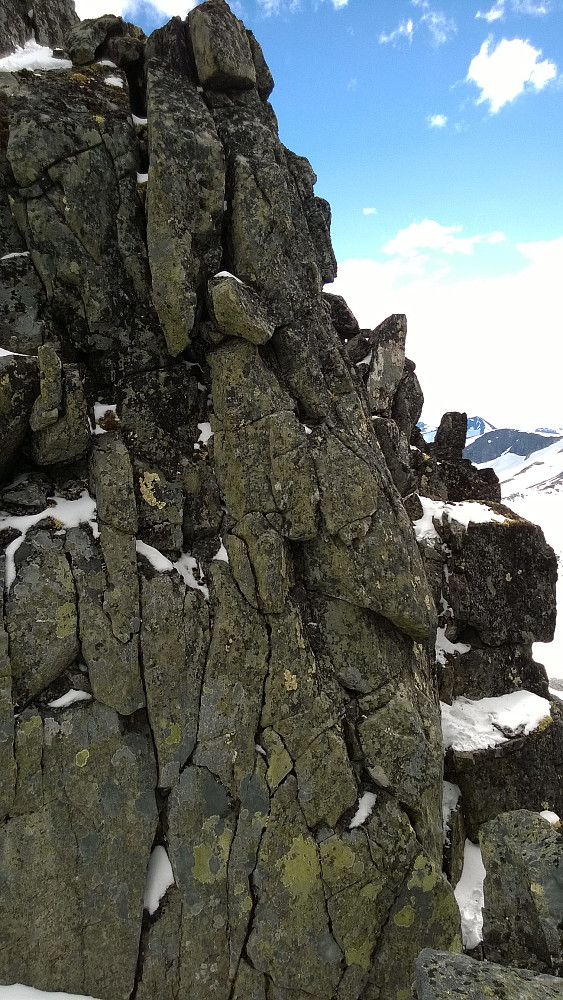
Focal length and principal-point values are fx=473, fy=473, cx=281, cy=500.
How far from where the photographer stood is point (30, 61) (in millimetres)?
15391

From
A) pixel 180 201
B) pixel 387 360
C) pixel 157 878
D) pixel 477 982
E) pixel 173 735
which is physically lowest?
pixel 157 878

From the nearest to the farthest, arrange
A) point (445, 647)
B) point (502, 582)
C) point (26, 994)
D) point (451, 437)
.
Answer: point (26, 994) < point (445, 647) < point (502, 582) < point (451, 437)

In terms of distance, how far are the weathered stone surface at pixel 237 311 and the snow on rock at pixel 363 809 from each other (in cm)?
1452

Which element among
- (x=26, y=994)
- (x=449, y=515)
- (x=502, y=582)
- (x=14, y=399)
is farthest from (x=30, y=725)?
(x=502, y=582)

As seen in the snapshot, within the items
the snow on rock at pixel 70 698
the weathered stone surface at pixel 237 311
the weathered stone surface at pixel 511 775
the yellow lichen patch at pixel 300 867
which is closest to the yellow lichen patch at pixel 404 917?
the yellow lichen patch at pixel 300 867

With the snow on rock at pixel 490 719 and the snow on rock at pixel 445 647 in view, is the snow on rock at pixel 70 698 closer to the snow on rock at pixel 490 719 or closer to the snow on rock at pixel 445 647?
the snow on rock at pixel 490 719

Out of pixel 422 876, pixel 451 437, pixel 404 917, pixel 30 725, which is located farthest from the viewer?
pixel 451 437

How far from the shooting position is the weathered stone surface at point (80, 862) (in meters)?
11.9

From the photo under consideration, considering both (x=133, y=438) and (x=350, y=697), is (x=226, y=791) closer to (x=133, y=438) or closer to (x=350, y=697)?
(x=350, y=697)

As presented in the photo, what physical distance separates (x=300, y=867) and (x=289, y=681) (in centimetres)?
504

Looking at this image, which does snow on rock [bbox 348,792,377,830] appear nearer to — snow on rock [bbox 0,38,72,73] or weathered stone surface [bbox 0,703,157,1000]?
weathered stone surface [bbox 0,703,157,1000]

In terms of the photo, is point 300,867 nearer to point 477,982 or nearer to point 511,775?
point 477,982

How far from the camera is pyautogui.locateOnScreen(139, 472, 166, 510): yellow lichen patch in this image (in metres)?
14.5

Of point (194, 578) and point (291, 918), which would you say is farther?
point (194, 578)
